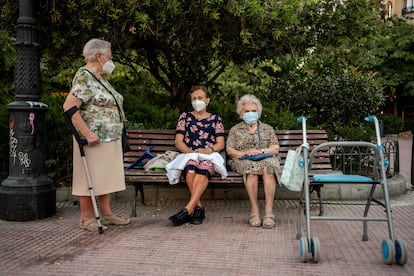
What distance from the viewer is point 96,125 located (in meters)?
4.78

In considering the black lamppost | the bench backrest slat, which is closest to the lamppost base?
the black lamppost

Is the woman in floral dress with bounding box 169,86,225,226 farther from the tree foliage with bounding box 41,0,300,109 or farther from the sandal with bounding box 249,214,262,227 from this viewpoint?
the tree foliage with bounding box 41,0,300,109

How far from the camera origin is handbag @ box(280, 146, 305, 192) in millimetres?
4363

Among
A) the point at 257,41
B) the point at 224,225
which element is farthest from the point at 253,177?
the point at 257,41

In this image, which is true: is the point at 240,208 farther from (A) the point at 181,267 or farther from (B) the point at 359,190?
(A) the point at 181,267

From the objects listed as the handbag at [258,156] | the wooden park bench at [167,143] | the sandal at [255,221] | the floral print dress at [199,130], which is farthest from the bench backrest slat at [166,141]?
the sandal at [255,221]

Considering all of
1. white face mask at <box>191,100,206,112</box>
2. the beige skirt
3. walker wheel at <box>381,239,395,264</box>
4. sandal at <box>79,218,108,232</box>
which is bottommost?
sandal at <box>79,218,108,232</box>

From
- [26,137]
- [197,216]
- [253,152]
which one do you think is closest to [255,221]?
[197,216]

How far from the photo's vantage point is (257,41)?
6.43 metres

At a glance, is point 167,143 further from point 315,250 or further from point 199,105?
point 315,250

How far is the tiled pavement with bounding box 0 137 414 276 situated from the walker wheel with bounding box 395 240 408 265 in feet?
0.19

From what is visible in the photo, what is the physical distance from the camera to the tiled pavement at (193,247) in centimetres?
369

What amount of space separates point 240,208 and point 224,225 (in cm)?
93

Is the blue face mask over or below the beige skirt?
over
